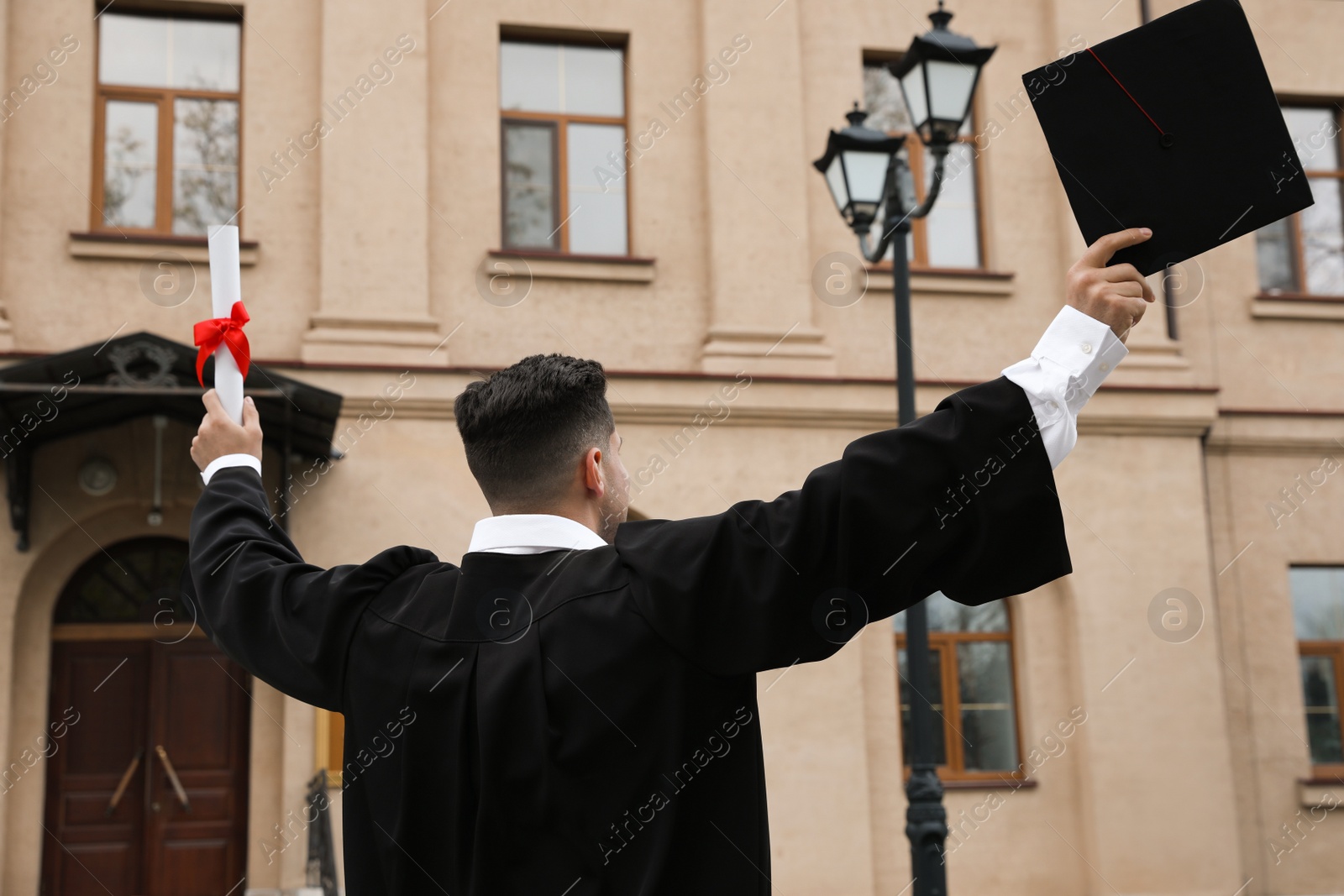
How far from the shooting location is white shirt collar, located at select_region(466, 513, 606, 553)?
2.21 meters

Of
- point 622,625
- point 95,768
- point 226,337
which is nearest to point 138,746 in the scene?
point 95,768

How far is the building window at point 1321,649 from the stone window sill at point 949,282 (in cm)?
386

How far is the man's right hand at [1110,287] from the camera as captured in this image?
77.0 inches

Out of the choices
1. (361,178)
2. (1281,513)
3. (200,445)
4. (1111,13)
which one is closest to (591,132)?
(361,178)

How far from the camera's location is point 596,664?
6.44ft

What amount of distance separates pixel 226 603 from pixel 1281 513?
1256 cm

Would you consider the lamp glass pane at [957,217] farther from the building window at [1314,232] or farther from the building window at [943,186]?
the building window at [1314,232]

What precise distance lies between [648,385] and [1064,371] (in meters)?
9.96

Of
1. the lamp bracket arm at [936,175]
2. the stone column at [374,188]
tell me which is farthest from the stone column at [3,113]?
the lamp bracket arm at [936,175]

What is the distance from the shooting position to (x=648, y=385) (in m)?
11.8

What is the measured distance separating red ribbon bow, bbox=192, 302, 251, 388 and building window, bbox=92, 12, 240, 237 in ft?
31.7

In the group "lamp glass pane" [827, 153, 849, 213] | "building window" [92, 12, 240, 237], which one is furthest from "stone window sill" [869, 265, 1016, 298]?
"building window" [92, 12, 240, 237]

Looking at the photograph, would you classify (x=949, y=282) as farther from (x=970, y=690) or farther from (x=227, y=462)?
(x=227, y=462)

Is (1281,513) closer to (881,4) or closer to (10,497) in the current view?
(881,4)
